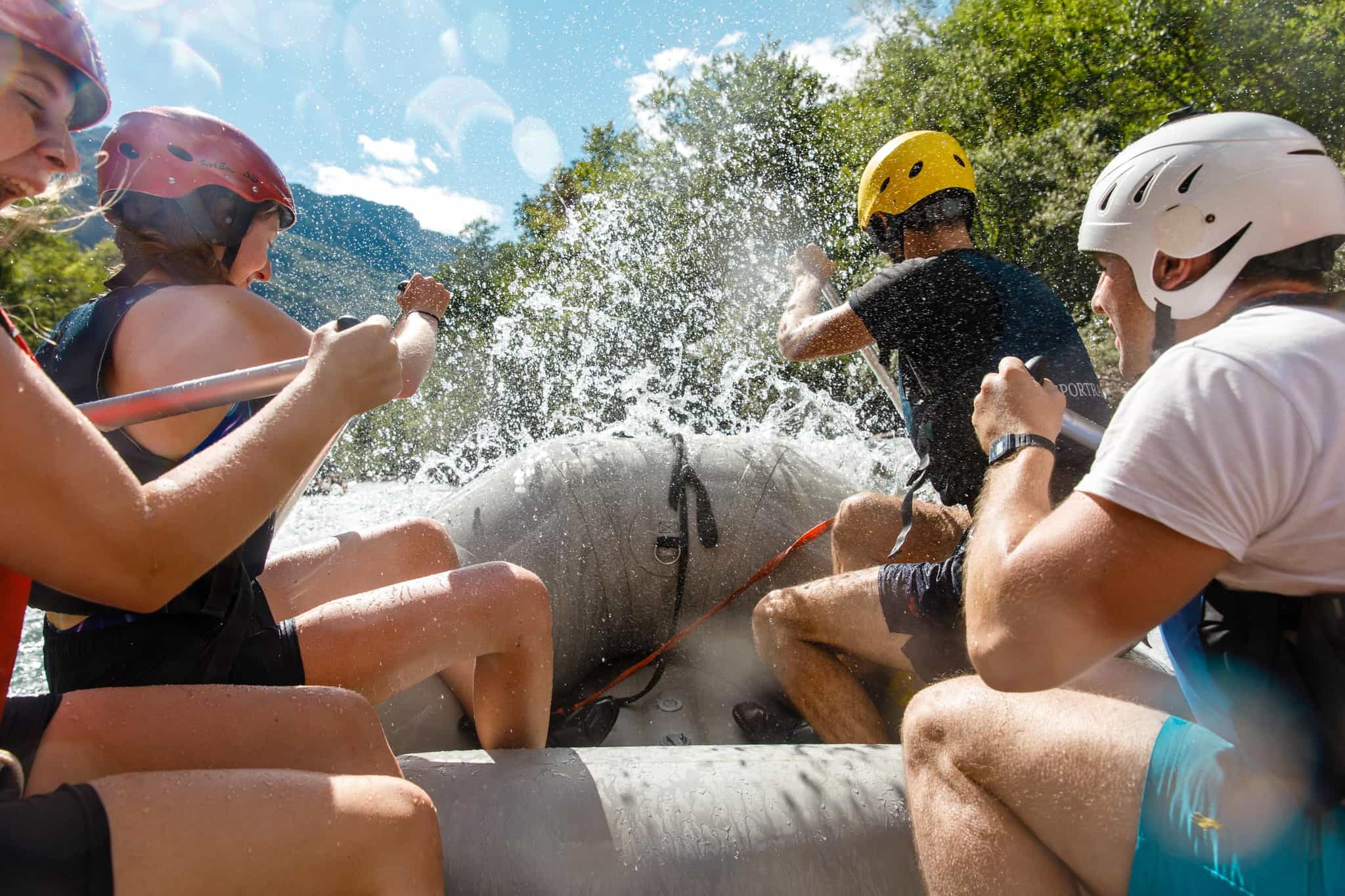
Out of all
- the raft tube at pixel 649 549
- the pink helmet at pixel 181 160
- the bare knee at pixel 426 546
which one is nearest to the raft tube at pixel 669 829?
the bare knee at pixel 426 546

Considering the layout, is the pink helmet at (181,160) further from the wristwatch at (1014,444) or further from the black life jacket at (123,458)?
the wristwatch at (1014,444)

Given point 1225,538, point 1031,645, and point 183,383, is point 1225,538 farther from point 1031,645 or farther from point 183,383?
point 183,383

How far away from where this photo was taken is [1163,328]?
75.7 inches

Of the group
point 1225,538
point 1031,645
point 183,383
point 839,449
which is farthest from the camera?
point 839,449

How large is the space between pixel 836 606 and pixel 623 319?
15.0m

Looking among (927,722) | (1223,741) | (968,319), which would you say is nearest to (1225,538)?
(1223,741)

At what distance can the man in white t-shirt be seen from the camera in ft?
4.02

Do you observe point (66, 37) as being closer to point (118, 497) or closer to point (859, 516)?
point (118, 497)

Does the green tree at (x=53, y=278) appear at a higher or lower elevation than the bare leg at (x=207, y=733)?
higher

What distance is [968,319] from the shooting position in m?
2.91

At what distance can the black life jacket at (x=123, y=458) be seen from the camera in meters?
1.80

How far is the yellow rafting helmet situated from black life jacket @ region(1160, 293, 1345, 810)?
82.2 inches

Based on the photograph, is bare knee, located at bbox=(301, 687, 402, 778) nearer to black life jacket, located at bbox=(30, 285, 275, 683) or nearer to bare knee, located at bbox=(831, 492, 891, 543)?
black life jacket, located at bbox=(30, 285, 275, 683)

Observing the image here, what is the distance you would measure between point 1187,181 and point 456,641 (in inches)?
83.1
